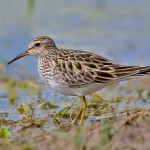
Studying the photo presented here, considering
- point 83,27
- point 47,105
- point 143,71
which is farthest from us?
point 83,27

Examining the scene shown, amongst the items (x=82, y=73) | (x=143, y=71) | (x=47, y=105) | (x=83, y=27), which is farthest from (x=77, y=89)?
(x=83, y=27)

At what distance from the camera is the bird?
905 centimetres

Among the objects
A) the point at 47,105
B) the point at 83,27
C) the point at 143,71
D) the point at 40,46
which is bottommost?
the point at 47,105

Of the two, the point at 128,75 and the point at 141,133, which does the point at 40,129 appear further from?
the point at 141,133

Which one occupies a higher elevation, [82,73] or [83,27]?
[83,27]

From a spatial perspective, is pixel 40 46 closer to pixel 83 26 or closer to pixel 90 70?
pixel 90 70

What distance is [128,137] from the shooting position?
7305mm

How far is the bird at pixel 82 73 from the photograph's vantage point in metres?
9.05

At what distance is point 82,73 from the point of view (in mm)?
9195

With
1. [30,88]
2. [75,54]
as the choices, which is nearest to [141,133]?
[75,54]

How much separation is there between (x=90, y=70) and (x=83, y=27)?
6.71 meters

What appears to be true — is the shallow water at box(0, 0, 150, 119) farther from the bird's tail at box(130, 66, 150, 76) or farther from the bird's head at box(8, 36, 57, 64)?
the bird's tail at box(130, 66, 150, 76)

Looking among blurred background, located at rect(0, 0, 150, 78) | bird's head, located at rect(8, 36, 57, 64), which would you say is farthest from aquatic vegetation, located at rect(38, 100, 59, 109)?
blurred background, located at rect(0, 0, 150, 78)

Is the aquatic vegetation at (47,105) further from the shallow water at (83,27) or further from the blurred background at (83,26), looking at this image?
the blurred background at (83,26)
